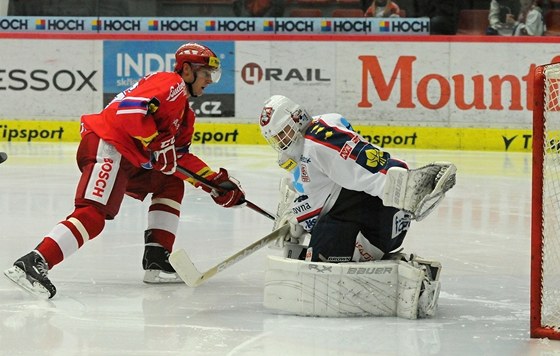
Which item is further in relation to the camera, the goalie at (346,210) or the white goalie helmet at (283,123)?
the white goalie helmet at (283,123)

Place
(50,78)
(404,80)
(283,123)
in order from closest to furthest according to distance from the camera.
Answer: (283,123) < (404,80) < (50,78)

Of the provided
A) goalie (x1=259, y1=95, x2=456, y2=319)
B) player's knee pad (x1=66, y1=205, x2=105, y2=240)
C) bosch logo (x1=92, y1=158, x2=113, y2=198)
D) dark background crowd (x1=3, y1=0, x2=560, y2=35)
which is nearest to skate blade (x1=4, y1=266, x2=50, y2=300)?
player's knee pad (x1=66, y1=205, x2=105, y2=240)

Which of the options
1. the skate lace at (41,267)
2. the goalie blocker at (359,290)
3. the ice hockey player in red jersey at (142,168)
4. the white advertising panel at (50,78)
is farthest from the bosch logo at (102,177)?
the white advertising panel at (50,78)

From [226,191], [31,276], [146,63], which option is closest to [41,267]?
[31,276]

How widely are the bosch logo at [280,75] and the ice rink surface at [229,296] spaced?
3347 mm

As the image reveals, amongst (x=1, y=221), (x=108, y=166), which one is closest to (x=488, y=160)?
(x=1, y=221)

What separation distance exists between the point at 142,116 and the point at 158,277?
0.70 meters

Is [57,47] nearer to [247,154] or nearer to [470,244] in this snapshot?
[247,154]

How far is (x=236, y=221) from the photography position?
19.8 ft

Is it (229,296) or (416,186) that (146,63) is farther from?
(416,186)

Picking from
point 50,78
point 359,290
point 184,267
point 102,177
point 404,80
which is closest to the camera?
point 359,290

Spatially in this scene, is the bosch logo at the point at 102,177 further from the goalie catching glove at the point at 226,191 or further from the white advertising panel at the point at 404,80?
the white advertising panel at the point at 404,80

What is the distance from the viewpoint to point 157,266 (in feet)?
14.6

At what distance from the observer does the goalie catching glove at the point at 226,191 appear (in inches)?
176
